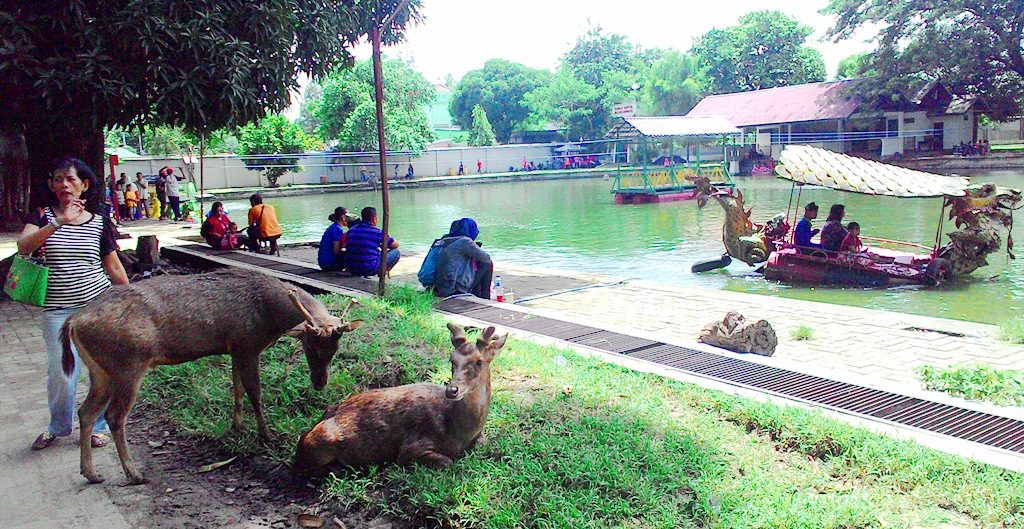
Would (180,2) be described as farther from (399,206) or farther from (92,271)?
(399,206)

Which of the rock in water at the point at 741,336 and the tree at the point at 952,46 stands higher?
the tree at the point at 952,46

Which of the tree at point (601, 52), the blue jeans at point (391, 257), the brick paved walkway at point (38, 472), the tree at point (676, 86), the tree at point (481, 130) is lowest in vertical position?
the brick paved walkway at point (38, 472)

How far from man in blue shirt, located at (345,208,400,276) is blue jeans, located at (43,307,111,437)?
5.30m

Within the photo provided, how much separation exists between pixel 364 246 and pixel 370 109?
3404cm

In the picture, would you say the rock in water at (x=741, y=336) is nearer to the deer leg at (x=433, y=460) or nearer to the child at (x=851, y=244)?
the deer leg at (x=433, y=460)

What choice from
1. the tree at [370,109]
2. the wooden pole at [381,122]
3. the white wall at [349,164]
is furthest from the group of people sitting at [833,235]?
the tree at [370,109]

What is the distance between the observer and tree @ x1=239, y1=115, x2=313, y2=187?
131 feet

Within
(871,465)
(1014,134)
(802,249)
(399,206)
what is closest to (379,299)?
(871,465)

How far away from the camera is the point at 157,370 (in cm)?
557

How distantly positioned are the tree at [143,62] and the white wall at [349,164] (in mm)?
28781

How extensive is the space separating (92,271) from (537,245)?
555 inches

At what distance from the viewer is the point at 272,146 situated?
40.3 m

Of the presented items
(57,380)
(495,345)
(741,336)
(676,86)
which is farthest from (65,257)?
(676,86)

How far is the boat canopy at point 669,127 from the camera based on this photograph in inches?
1081
